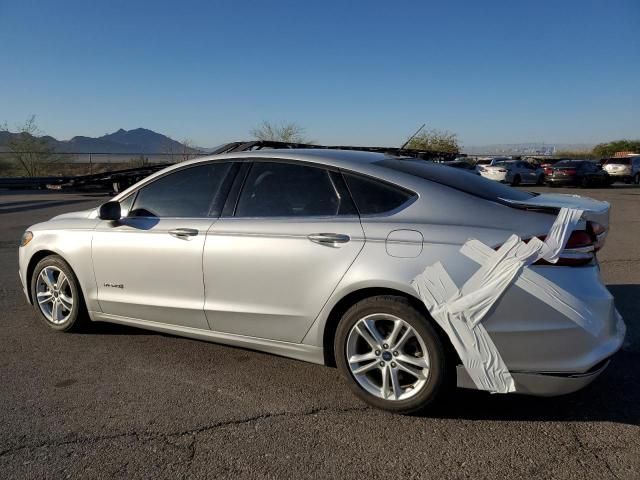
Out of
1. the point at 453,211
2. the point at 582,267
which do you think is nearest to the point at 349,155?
the point at 453,211

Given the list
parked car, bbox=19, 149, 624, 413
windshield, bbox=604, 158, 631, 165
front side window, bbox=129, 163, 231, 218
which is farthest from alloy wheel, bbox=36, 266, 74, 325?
windshield, bbox=604, 158, 631, 165

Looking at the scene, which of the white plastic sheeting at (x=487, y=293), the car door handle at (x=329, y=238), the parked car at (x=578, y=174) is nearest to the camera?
the white plastic sheeting at (x=487, y=293)

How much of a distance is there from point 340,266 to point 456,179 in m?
1.02

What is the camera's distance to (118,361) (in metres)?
4.09

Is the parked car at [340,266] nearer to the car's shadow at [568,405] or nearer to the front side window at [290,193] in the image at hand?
the front side window at [290,193]

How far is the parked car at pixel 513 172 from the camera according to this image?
29.2m

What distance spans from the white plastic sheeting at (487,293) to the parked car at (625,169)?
3342 cm

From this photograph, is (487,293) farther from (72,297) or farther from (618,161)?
(618,161)

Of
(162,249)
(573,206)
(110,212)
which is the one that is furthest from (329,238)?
(110,212)

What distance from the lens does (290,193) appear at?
3.71 meters

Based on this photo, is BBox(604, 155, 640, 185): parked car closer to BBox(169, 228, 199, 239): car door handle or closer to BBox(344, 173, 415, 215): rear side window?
BBox(344, 173, 415, 215): rear side window

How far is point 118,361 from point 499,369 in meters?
2.80

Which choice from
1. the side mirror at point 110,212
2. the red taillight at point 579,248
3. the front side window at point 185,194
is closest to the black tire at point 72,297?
the side mirror at point 110,212

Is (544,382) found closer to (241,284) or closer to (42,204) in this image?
(241,284)
